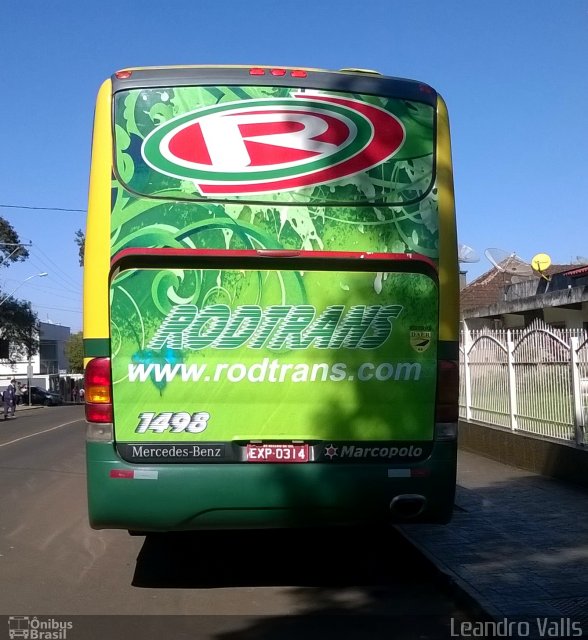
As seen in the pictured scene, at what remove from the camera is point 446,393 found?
19.9ft

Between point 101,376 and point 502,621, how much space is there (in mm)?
3138

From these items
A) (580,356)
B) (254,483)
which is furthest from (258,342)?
(580,356)

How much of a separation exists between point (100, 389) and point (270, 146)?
2114mm

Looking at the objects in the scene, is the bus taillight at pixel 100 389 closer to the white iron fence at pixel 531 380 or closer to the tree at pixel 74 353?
the white iron fence at pixel 531 380

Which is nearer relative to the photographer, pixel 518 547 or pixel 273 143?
pixel 273 143

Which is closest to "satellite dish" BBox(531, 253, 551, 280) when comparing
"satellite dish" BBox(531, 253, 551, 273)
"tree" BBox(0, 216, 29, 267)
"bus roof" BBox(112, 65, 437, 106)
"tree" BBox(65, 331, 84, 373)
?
"satellite dish" BBox(531, 253, 551, 273)

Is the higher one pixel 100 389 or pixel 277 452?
pixel 100 389

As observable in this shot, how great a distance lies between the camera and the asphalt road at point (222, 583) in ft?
18.9

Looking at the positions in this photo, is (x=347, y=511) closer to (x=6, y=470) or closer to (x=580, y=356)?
(x=580, y=356)

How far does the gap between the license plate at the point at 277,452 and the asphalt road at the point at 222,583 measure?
1.15 metres

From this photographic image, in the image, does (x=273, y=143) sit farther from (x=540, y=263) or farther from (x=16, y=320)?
(x=16, y=320)

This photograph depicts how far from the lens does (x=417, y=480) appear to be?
5.95 metres

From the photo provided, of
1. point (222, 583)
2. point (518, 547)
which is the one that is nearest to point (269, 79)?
point (222, 583)

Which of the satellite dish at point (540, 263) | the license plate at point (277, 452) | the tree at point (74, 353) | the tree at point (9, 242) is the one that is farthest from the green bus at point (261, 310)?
the tree at point (74, 353)
